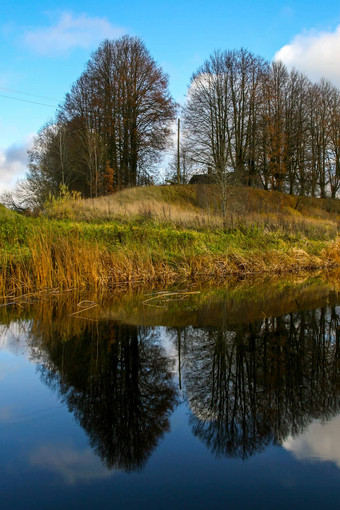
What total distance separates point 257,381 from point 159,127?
1176 inches

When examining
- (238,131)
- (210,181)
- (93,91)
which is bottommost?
(210,181)

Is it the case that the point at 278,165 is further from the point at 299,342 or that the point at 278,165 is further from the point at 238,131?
the point at 299,342

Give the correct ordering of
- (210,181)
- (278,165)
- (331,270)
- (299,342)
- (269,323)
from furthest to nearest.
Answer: (278,165) < (210,181) < (331,270) < (269,323) < (299,342)

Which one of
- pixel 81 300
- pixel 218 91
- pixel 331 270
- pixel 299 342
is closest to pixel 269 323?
pixel 299 342

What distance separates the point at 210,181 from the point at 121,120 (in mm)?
8420

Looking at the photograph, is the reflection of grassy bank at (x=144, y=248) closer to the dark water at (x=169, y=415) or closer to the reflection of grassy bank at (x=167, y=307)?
the reflection of grassy bank at (x=167, y=307)

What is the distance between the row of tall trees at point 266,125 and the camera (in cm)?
3161

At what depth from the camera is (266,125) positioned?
32.9m

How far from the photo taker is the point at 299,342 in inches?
197

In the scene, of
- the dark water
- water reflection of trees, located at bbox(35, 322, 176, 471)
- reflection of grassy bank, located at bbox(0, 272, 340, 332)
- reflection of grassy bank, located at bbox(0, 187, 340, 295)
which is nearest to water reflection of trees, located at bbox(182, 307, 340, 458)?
the dark water

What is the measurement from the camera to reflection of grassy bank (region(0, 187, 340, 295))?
8406mm

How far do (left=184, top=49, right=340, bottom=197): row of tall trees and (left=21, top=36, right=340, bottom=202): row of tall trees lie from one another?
9cm

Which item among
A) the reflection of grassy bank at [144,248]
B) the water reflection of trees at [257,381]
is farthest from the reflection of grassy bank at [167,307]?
the water reflection of trees at [257,381]

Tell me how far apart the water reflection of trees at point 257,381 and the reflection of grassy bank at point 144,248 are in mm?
4192
